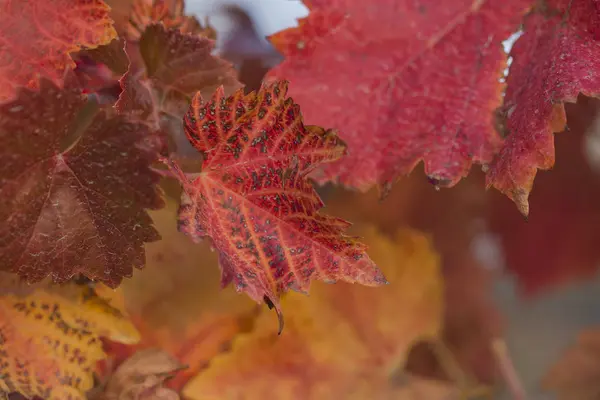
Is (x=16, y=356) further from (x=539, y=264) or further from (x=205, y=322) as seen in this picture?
(x=539, y=264)

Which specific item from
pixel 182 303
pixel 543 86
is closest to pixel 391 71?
pixel 543 86

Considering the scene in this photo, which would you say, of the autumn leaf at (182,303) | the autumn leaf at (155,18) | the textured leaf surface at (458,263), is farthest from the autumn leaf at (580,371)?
the autumn leaf at (155,18)

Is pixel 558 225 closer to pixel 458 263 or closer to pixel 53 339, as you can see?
pixel 458 263

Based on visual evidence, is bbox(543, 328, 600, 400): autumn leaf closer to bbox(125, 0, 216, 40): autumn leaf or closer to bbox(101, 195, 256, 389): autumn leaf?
bbox(101, 195, 256, 389): autumn leaf

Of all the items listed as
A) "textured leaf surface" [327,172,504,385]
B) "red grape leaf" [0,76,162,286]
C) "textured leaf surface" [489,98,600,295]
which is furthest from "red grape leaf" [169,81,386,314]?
"textured leaf surface" [489,98,600,295]

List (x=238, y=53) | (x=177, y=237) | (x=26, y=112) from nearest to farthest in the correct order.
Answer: (x=26, y=112) → (x=177, y=237) → (x=238, y=53)

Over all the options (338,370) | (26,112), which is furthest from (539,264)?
(26,112)
